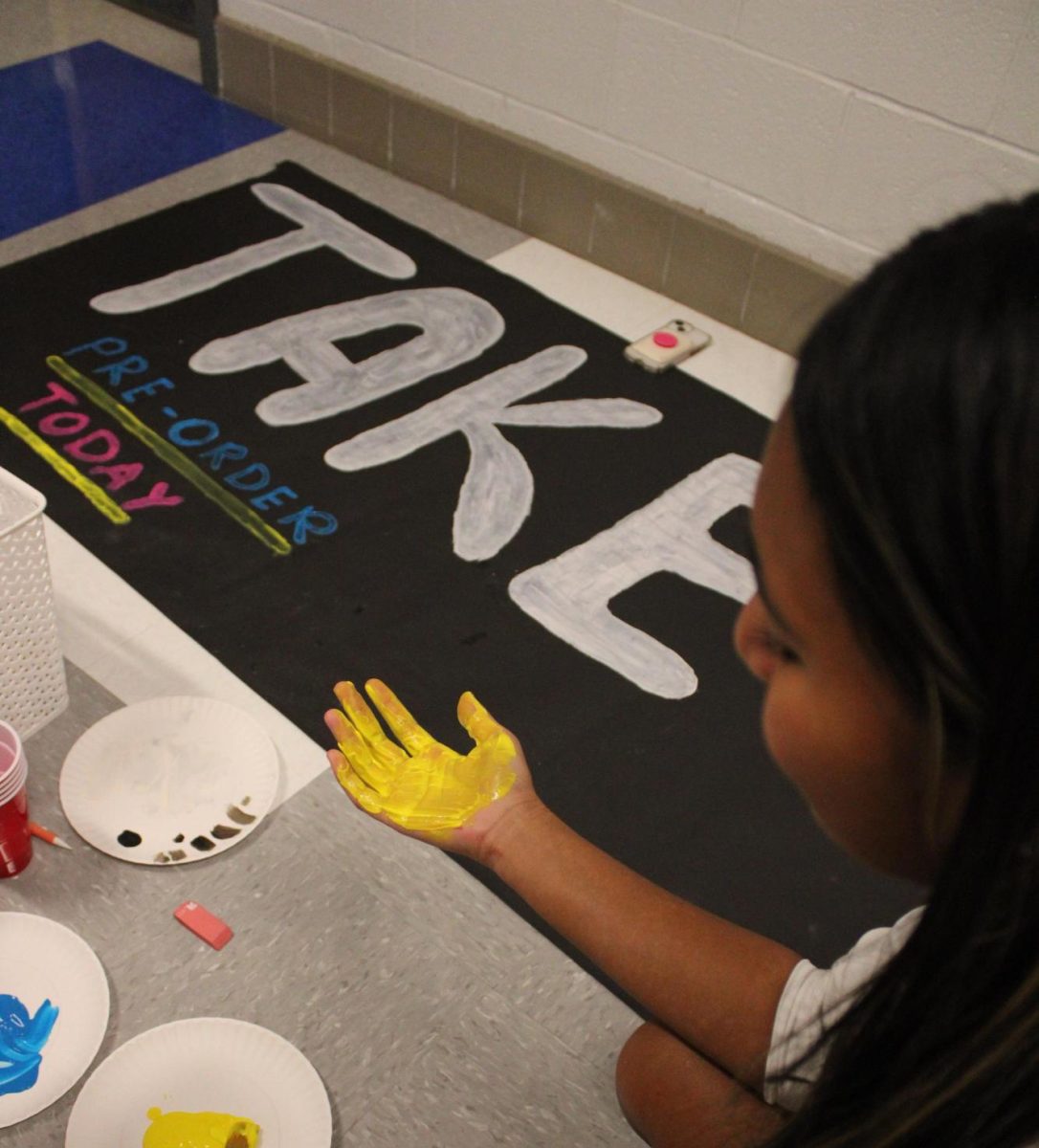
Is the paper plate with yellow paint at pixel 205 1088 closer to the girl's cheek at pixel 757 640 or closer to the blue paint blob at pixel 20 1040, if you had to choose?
the blue paint blob at pixel 20 1040

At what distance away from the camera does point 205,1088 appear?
100cm

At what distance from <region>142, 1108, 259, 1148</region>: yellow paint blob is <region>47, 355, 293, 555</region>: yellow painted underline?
71 centimetres

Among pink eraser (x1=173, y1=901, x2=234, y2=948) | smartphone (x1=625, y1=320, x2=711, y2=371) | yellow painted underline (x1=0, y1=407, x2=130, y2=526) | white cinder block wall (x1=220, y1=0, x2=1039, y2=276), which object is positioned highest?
white cinder block wall (x1=220, y1=0, x2=1039, y2=276)

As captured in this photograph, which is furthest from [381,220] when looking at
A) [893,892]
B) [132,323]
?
[893,892]

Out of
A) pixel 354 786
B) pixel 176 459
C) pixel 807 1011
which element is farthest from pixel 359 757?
pixel 176 459

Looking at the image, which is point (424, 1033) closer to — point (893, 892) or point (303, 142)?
point (893, 892)

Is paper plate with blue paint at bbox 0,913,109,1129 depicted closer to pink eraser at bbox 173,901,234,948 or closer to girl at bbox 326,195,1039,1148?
pink eraser at bbox 173,901,234,948

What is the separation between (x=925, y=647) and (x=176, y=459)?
51.7 inches

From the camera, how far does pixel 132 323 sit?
1.89 metres

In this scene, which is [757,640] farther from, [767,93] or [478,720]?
[767,93]

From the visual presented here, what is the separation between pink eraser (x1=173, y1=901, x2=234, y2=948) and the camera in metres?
1.13

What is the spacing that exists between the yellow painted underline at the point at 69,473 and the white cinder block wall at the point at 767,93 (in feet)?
3.22

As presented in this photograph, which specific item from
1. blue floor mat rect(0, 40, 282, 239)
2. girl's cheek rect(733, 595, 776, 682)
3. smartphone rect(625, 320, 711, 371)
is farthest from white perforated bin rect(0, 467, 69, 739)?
blue floor mat rect(0, 40, 282, 239)

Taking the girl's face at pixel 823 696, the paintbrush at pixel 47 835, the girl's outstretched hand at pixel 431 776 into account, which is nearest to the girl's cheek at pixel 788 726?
the girl's face at pixel 823 696
